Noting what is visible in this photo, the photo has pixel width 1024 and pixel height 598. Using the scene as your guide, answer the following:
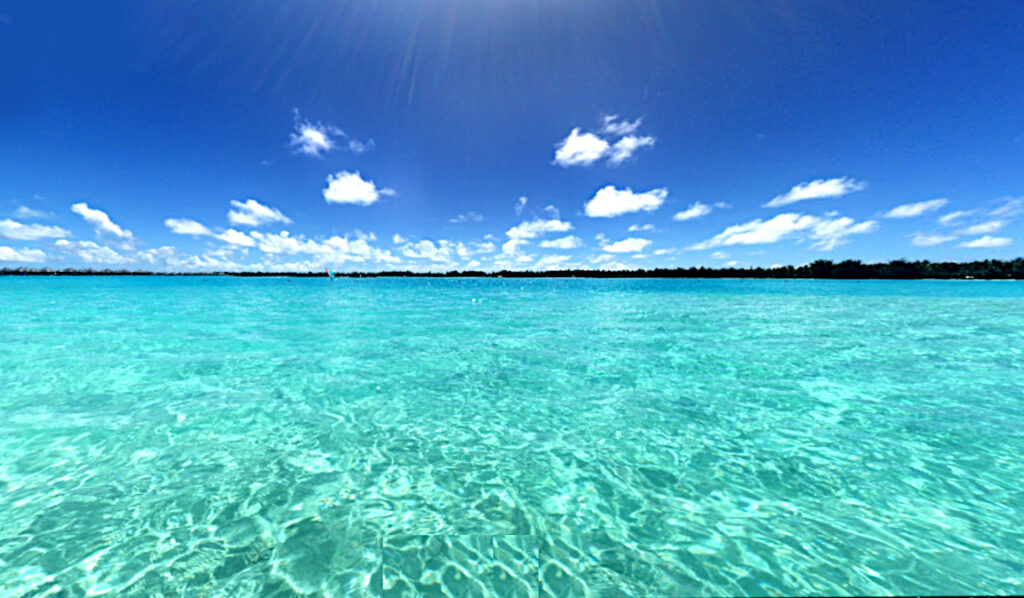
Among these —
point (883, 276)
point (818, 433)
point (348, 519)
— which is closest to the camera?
point (348, 519)

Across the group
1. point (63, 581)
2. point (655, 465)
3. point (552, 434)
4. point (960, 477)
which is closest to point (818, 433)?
point (960, 477)

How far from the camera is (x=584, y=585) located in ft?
15.5

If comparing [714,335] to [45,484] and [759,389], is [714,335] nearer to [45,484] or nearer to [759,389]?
[759,389]

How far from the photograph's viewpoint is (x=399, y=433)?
8.81m

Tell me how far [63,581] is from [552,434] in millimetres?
7996

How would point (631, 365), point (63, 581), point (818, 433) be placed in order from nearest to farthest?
point (63, 581) < point (818, 433) < point (631, 365)

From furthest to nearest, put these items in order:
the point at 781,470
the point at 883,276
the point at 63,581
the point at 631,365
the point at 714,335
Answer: the point at 883,276 < the point at 714,335 < the point at 631,365 < the point at 781,470 < the point at 63,581

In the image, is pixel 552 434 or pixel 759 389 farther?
pixel 759 389

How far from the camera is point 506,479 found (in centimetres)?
700

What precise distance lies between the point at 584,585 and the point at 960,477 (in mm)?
8010

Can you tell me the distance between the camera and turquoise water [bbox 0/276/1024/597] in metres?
4.85

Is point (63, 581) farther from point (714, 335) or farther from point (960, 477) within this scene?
point (714, 335)

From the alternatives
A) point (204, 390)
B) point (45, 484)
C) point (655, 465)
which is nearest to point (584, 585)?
point (655, 465)

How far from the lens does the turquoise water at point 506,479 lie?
485cm
